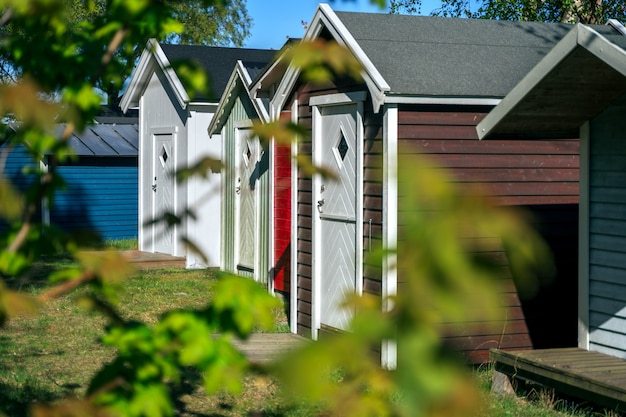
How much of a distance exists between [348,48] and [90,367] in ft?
14.0

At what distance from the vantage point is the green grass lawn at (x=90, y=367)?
7911mm

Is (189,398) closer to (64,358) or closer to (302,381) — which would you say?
(64,358)

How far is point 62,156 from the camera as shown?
2.32 metres

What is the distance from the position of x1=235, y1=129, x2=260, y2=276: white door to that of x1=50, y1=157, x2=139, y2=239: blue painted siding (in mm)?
8478

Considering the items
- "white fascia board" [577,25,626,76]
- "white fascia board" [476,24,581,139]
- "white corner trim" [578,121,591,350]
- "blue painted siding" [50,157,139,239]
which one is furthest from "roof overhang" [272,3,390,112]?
"blue painted siding" [50,157,139,239]

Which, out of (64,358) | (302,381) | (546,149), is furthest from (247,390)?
(302,381)

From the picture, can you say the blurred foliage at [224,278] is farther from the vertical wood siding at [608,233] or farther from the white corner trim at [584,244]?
the white corner trim at [584,244]

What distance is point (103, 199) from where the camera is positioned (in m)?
25.2

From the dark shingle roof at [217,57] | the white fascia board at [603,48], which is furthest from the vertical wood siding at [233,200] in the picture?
the white fascia board at [603,48]

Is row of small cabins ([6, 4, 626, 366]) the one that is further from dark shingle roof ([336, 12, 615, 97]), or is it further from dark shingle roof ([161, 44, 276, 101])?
dark shingle roof ([161, 44, 276, 101])

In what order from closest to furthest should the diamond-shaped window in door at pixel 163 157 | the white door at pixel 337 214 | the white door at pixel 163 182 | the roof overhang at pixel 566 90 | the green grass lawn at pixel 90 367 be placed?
the roof overhang at pixel 566 90 → the green grass lawn at pixel 90 367 → the white door at pixel 337 214 → the white door at pixel 163 182 → the diamond-shaped window in door at pixel 163 157

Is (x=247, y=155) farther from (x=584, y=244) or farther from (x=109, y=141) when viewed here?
(x=109, y=141)

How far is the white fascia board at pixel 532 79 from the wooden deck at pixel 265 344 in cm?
319

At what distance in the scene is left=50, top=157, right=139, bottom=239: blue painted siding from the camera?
977 inches
